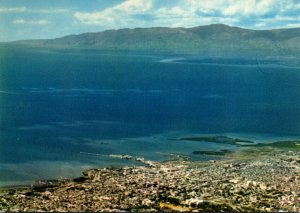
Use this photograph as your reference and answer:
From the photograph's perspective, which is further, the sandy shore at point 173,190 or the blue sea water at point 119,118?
the blue sea water at point 119,118

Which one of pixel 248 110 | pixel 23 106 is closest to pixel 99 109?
pixel 23 106

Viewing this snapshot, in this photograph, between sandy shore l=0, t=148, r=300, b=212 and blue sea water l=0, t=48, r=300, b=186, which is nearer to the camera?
sandy shore l=0, t=148, r=300, b=212

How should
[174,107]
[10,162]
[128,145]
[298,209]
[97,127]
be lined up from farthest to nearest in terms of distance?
[174,107], [97,127], [128,145], [10,162], [298,209]

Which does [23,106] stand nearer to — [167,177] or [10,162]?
[10,162]

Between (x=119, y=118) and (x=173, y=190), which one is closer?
(x=173, y=190)
